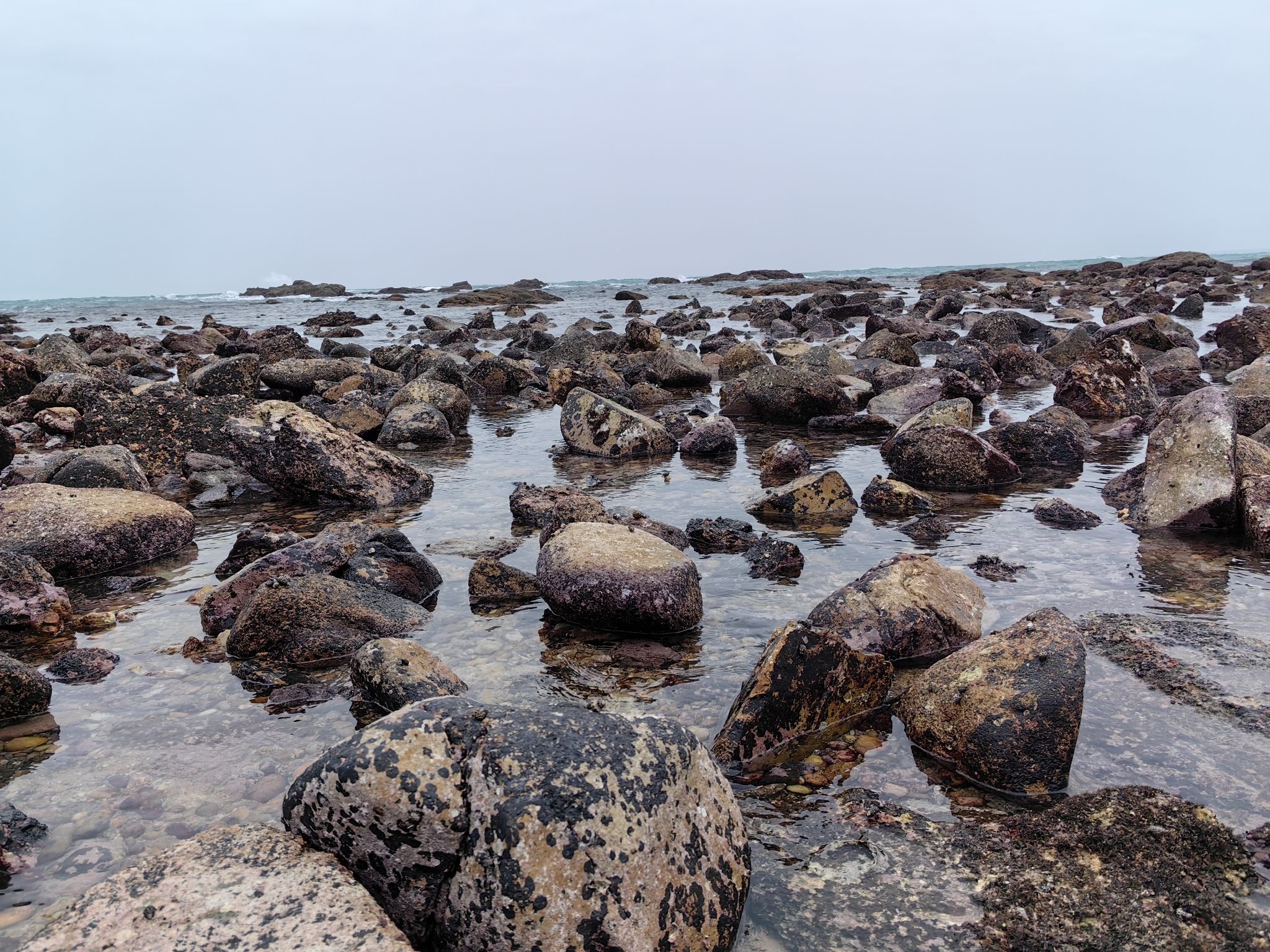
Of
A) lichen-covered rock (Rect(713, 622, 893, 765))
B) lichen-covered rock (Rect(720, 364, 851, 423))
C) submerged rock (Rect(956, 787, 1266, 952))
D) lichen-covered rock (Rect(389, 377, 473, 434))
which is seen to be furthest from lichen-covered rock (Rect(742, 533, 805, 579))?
lichen-covered rock (Rect(389, 377, 473, 434))

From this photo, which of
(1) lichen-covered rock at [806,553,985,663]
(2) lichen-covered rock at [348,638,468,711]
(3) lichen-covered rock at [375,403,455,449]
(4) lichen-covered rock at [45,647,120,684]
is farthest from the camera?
(3) lichen-covered rock at [375,403,455,449]

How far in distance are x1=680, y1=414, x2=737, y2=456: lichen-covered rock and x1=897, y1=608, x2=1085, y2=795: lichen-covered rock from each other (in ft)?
24.3

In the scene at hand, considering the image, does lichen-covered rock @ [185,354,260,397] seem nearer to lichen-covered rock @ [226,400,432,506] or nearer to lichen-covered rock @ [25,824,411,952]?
lichen-covered rock @ [226,400,432,506]

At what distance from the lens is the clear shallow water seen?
348 centimetres

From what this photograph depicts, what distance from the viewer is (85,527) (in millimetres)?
7363

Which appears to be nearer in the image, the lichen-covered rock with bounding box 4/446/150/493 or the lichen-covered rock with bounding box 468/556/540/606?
the lichen-covered rock with bounding box 468/556/540/606

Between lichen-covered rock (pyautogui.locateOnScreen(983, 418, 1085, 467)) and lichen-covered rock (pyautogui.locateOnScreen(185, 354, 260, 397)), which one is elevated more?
lichen-covered rock (pyautogui.locateOnScreen(185, 354, 260, 397))

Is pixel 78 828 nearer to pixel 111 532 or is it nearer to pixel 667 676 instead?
pixel 667 676

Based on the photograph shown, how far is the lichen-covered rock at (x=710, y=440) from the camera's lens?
11930 mm

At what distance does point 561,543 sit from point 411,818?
3.48 metres

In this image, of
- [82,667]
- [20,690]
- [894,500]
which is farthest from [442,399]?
[20,690]

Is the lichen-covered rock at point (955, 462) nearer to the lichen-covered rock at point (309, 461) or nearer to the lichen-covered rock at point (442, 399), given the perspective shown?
the lichen-covered rock at point (309, 461)

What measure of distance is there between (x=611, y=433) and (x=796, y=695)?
7.99 metres

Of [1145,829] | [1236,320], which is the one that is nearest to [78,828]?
[1145,829]
